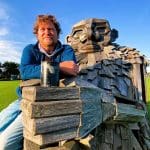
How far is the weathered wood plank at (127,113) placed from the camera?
353 cm

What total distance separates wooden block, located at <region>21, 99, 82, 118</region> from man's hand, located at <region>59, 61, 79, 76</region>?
347 millimetres

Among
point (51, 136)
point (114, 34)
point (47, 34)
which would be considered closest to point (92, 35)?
point (114, 34)

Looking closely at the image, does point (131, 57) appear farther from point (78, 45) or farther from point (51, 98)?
point (51, 98)

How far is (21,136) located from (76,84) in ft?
2.20

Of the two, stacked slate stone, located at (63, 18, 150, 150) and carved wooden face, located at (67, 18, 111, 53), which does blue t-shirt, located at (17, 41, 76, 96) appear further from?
carved wooden face, located at (67, 18, 111, 53)

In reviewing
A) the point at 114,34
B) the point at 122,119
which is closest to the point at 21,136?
the point at 122,119

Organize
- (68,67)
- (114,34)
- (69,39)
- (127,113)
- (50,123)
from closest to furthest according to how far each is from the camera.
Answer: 1. (50,123)
2. (68,67)
3. (127,113)
4. (114,34)
5. (69,39)

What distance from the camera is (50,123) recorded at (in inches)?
106

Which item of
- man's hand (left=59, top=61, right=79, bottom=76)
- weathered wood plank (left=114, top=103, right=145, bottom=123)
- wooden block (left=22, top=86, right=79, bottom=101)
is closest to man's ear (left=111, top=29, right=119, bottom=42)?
weathered wood plank (left=114, top=103, right=145, bottom=123)

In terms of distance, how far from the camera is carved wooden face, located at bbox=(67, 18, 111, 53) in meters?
5.45

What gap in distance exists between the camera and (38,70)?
318cm

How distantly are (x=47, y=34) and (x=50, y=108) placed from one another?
0.91m

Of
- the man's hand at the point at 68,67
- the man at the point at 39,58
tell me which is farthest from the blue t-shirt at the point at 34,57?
the man's hand at the point at 68,67

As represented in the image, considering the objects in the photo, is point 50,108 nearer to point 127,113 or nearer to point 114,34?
point 127,113
